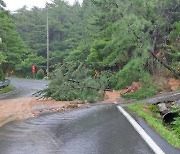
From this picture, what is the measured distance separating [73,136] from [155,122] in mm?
3274

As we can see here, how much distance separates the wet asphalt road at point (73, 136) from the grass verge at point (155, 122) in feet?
2.31

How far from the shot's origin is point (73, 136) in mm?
8648

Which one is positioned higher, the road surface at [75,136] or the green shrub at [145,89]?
the green shrub at [145,89]

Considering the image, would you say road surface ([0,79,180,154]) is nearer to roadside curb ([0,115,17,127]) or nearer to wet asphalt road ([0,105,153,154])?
wet asphalt road ([0,105,153,154])

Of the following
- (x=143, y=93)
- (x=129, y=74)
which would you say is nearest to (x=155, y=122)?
(x=143, y=93)

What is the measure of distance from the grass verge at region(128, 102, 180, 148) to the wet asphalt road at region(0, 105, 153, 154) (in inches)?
27.8

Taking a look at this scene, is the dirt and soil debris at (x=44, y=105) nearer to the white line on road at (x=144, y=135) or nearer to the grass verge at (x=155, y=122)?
the grass verge at (x=155, y=122)

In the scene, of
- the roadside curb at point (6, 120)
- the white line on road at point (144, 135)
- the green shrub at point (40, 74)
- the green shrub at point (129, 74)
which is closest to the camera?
the white line on road at point (144, 135)

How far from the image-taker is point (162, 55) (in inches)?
845

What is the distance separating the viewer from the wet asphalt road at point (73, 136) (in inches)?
282

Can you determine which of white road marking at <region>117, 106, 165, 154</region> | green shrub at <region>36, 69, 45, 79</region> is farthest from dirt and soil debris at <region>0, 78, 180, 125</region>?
green shrub at <region>36, 69, 45, 79</region>

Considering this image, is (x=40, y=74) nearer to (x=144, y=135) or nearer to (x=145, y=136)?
(x=144, y=135)

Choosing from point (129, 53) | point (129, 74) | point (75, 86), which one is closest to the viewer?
point (75, 86)

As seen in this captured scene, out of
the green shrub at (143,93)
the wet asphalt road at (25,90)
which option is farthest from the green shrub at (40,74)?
the green shrub at (143,93)
